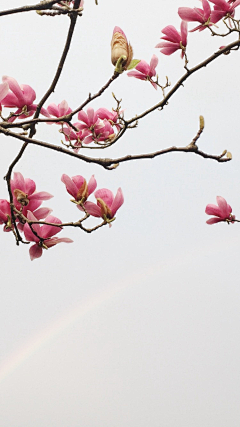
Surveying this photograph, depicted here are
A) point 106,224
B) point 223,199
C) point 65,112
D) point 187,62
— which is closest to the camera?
point 106,224

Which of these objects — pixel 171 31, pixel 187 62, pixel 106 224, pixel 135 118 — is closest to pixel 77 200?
pixel 106 224

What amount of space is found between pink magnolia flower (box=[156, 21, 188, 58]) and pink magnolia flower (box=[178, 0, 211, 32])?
0.04 metres

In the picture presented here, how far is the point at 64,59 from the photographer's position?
0.76 m

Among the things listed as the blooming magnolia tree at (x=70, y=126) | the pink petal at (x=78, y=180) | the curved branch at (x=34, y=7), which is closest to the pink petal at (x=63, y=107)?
the blooming magnolia tree at (x=70, y=126)

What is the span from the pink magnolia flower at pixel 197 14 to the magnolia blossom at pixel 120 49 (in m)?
0.39

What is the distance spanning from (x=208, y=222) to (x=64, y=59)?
0.84 metres

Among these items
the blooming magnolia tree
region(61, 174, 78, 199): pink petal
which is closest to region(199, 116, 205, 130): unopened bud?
the blooming magnolia tree

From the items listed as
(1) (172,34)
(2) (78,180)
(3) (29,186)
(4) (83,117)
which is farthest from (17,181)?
(1) (172,34)

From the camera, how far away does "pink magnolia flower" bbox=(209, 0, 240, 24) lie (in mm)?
1072

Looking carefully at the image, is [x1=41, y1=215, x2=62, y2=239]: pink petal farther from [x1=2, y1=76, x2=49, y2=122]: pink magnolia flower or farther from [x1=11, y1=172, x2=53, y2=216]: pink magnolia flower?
[x1=2, y1=76, x2=49, y2=122]: pink magnolia flower

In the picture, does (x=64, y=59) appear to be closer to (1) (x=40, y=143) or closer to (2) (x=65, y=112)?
(1) (x=40, y=143)

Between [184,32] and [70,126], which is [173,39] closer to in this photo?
[184,32]

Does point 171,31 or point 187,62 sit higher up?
point 171,31

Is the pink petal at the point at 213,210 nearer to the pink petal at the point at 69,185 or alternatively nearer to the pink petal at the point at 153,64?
the pink petal at the point at 153,64
